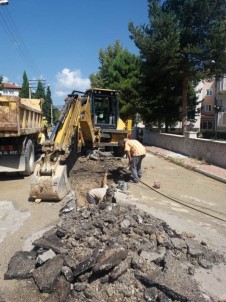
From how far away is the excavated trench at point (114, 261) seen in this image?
12.5 ft

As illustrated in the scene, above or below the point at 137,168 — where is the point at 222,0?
above

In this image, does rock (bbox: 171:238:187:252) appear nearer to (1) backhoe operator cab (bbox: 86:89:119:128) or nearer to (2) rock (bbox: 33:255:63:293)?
(2) rock (bbox: 33:255:63:293)

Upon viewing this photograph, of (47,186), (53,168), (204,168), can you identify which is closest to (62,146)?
(53,168)

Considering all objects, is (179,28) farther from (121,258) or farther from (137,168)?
(121,258)

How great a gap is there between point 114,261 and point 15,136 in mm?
6133

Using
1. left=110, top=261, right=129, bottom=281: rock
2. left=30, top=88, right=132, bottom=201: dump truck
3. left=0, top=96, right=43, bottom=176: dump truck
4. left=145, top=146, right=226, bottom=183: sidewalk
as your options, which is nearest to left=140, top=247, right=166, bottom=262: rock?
left=110, top=261, right=129, bottom=281: rock

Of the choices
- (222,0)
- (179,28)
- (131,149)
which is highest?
(222,0)

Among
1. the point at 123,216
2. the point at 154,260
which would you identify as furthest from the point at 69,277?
the point at 123,216

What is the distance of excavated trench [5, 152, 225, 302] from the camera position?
3.82 m

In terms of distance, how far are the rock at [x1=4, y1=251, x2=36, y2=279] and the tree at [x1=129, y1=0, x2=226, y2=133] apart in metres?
17.3

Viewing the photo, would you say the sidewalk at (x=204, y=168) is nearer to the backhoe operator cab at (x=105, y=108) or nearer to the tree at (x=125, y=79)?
the backhoe operator cab at (x=105, y=108)

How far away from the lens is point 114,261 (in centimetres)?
414

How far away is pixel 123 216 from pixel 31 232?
5.31ft

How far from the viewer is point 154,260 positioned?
439cm
